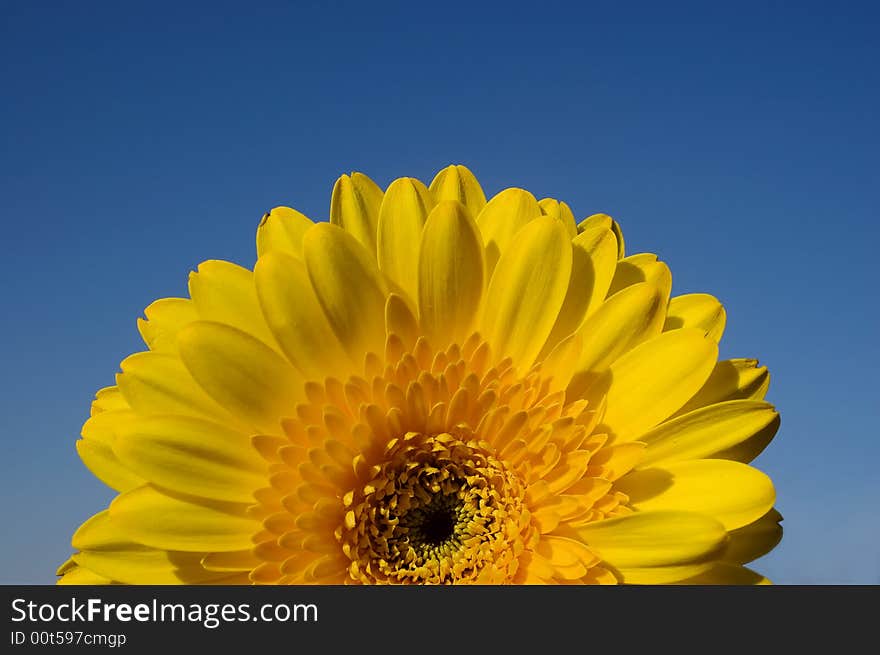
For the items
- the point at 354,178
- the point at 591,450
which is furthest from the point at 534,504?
the point at 354,178

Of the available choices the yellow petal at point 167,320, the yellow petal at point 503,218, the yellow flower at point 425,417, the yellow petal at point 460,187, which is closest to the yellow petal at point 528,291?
the yellow flower at point 425,417

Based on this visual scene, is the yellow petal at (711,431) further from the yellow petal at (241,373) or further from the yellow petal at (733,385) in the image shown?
the yellow petal at (241,373)

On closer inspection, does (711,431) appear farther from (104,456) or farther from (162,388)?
(104,456)

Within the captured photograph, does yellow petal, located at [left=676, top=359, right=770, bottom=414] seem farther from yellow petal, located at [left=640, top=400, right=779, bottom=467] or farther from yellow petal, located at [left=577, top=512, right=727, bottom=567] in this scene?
yellow petal, located at [left=577, top=512, right=727, bottom=567]

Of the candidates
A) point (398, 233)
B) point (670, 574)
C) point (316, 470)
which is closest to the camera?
point (670, 574)

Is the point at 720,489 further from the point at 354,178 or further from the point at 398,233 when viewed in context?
the point at 354,178

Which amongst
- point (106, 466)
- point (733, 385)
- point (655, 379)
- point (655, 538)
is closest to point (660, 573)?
point (655, 538)
